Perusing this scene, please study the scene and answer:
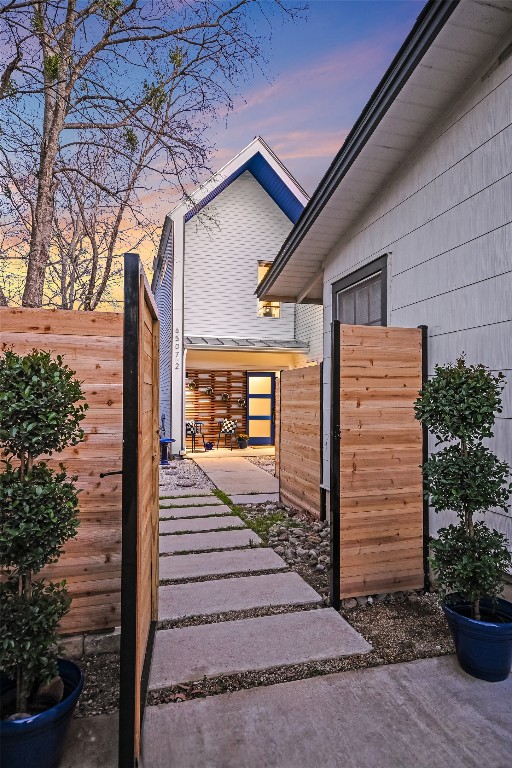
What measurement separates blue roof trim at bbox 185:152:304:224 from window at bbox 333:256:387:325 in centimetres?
731

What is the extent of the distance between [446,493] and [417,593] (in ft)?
5.21

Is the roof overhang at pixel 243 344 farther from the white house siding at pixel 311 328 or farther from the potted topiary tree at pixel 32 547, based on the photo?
the potted topiary tree at pixel 32 547

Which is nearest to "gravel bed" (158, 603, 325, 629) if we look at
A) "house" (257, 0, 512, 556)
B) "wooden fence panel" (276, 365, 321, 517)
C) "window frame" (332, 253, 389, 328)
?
"house" (257, 0, 512, 556)

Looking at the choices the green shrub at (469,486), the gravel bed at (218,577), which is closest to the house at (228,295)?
the gravel bed at (218,577)

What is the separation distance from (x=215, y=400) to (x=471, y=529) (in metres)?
12.3

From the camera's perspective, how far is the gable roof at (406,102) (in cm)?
335

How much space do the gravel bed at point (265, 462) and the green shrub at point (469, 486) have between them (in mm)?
7256

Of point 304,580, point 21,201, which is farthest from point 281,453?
point 21,201

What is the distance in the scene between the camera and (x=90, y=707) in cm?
259

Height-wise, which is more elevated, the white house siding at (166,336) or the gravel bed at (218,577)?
the white house siding at (166,336)

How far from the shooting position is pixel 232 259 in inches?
528

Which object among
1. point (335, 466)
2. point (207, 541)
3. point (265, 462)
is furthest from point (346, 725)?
point (265, 462)

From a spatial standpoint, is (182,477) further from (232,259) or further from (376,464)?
(232,259)

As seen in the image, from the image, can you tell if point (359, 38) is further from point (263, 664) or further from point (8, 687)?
point (8, 687)
